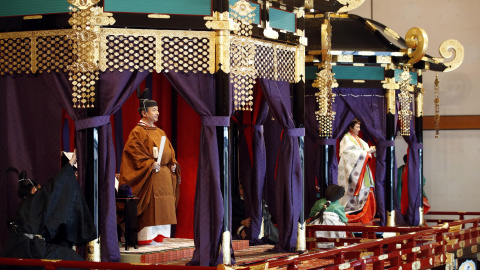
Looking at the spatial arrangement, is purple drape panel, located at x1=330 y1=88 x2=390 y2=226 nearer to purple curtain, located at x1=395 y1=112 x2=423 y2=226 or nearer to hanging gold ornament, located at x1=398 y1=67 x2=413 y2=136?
hanging gold ornament, located at x1=398 y1=67 x2=413 y2=136

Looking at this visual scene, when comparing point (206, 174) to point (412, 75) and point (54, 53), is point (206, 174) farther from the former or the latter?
point (412, 75)

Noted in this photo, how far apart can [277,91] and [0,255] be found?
4.06 metres

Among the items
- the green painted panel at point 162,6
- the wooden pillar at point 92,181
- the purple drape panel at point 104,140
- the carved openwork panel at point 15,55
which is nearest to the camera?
the wooden pillar at point 92,181

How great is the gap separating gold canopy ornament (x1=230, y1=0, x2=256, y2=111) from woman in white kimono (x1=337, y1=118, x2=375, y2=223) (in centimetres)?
511

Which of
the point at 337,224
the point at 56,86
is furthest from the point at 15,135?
the point at 337,224

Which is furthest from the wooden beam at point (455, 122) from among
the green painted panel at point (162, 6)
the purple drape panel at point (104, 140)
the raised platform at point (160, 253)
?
the purple drape panel at point (104, 140)

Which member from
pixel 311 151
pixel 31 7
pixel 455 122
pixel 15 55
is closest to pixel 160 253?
pixel 15 55

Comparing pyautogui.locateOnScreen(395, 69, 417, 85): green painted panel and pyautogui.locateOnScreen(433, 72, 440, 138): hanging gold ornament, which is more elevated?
pyautogui.locateOnScreen(395, 69, 417, 85): green painted panel

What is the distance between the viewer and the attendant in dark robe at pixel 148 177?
9.47 m

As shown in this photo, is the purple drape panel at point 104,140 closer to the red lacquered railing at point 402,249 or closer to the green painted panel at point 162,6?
the green painted panel at point 162,6

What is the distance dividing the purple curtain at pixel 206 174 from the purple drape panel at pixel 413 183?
22.7 ft

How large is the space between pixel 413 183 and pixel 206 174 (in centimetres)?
707

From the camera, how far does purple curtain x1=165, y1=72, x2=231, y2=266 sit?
8484mm

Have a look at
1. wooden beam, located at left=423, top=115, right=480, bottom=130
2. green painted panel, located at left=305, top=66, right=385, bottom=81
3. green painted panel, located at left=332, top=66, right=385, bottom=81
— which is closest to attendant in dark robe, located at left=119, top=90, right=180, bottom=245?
green painted panel, located at left=305, top=66, right=385, bottom=81
